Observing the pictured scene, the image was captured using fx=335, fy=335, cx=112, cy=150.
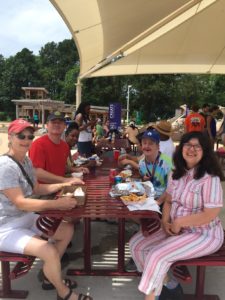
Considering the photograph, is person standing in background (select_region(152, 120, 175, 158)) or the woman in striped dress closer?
the woman in striped dress

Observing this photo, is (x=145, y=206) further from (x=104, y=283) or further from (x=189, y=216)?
(x=104, y=283)

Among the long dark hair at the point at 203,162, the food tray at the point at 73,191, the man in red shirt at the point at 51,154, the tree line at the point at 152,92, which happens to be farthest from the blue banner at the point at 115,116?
the tree line at the point at 152,92

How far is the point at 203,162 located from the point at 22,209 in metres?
1.41

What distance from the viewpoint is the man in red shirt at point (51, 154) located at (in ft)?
11.1

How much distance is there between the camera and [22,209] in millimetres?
2549

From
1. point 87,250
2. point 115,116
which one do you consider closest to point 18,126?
point 87,250

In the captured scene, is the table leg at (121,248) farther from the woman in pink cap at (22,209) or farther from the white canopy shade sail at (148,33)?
the white canopy shade sail at (148,33)

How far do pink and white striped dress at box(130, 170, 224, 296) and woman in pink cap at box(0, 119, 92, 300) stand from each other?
63 cm

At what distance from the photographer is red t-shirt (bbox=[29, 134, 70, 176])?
344 centimetres

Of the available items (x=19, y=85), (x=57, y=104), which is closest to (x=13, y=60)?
(x=19, y=85)

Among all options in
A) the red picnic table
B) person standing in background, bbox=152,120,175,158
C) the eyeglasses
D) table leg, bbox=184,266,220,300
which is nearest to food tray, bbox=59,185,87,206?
the red picnic table

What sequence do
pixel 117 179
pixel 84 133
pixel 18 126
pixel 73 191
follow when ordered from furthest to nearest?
pixel 84 133 → pixel 117 179 → pixel 73 191 → pixel 18 126

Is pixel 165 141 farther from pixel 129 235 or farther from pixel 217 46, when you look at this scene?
pixel 217 46

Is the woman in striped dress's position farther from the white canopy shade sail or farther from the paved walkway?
the white canopy shade sail
